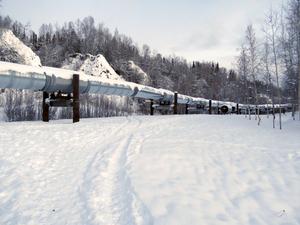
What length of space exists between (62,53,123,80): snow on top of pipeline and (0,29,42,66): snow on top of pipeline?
10.4 meters

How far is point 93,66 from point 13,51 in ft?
42.7

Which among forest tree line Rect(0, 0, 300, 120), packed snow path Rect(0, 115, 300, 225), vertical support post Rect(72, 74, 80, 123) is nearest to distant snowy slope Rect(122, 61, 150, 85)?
forest tree line Rect(0, 0, 300, 120)

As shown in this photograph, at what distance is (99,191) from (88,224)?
3.10 ft

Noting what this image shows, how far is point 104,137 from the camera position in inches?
324

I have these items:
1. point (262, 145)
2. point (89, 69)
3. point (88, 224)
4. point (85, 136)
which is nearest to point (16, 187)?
point (88, 224)

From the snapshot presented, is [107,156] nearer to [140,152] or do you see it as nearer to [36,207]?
[140,152]

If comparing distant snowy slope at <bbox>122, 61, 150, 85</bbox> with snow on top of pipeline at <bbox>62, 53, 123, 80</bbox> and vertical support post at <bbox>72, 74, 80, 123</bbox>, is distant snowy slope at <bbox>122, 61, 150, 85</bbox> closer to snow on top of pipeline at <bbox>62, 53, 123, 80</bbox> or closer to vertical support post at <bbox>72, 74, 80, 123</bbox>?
snow on top of pipeline at <bbox>62, 53, 123, 80</bbox>

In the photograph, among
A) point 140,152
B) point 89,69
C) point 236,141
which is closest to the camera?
point 140,152

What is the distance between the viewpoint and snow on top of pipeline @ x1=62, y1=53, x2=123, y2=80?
3400 cm

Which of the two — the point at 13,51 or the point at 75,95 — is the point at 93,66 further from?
the point at 75,95

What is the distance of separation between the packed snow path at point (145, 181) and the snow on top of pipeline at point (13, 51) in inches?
610

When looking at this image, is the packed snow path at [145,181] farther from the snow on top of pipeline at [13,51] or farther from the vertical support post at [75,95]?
the snow on top of pipeline at [13,51]

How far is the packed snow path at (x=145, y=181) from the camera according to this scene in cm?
368

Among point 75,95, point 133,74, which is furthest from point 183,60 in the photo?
point 75,95
